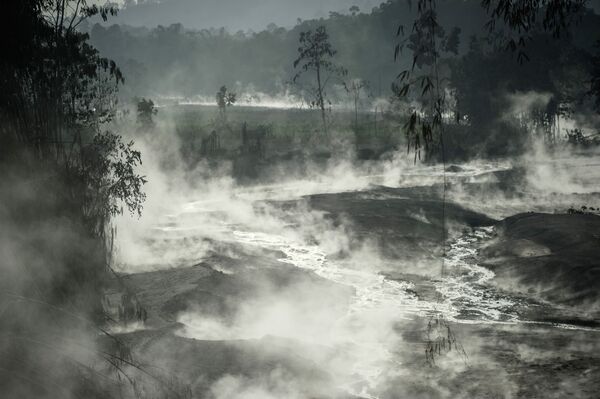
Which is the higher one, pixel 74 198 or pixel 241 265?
pixel 74 198

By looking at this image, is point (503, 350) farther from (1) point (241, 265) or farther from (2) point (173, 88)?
(2) point (173, 88)

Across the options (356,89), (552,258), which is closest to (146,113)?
(356,89)

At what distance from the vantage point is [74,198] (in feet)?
34.3

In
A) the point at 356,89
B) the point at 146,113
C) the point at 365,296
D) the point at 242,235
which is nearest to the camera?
the point at 365,296

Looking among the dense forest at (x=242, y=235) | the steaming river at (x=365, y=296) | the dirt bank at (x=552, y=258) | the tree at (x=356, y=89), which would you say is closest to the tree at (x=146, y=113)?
the dense forest at (x=242, y=235)

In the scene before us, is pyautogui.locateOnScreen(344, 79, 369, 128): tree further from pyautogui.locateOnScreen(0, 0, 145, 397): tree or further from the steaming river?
pyautogui.locateOnScreen(0, 0, 145, 397): tree

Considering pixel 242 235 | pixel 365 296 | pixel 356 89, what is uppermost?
pixel 356 89

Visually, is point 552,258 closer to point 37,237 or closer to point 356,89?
point 37,237

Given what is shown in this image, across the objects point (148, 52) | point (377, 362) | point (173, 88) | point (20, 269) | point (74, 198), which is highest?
point (148, 52)

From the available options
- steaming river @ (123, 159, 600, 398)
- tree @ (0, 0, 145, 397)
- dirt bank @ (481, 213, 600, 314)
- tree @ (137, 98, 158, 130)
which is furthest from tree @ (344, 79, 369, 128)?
tree @ (0, 0, 145, 397)

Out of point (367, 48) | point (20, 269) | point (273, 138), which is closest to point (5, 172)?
point (20, 269)

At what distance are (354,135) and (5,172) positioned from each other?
4649 cm

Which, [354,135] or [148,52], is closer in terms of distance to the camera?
[354,135]

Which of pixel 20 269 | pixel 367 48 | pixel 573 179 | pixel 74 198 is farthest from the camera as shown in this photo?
pixel 367 48
